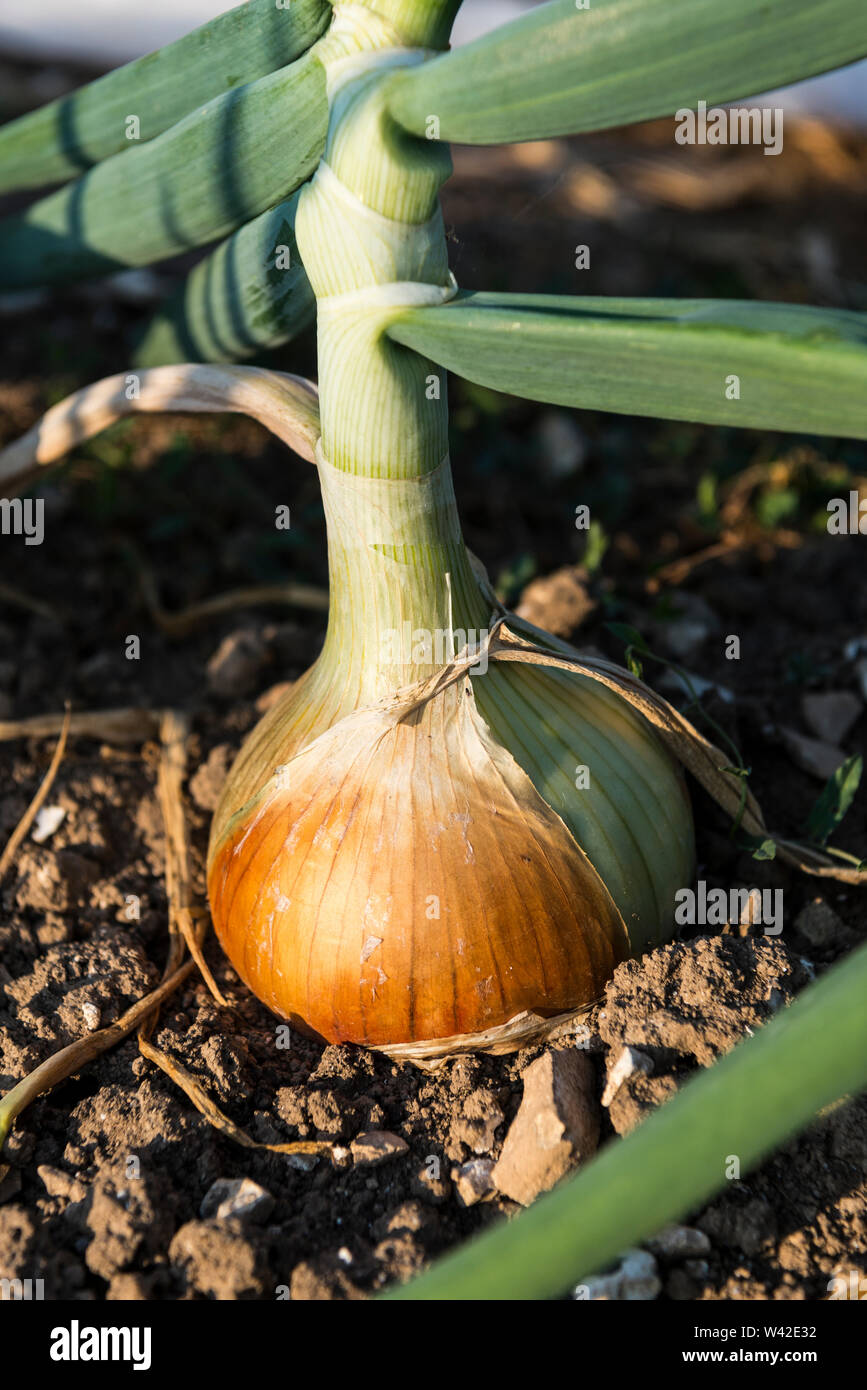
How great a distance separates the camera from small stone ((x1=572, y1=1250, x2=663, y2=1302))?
838 mm

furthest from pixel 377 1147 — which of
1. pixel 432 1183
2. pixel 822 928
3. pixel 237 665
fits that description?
pixel 237 665

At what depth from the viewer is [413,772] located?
0.95 meters

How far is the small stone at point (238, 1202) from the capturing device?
885 mm

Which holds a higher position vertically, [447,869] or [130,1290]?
[447,869]

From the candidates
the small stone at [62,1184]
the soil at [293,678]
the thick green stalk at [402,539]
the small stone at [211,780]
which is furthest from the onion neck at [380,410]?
the small stone at [62,1184]

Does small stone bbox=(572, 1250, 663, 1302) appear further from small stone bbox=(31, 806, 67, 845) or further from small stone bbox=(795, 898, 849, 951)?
small stone bbox=(31, 806, 67, 845)

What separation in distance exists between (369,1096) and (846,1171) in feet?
1.28

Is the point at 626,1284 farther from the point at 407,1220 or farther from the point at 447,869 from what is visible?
the point at 447,869

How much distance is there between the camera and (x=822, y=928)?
3.64 ft

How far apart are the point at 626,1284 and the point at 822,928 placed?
405 millimetres

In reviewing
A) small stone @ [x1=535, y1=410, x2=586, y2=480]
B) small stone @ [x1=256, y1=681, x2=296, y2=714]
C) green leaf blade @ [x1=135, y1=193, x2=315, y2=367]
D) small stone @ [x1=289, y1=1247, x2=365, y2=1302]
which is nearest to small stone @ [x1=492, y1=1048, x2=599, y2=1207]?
small stone @ [x1=289, y1=1247, x2=365, y2=1302]

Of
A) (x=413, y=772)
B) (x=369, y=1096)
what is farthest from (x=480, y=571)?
(x=369, y=1096)

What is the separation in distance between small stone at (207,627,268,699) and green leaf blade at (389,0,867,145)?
0.78m

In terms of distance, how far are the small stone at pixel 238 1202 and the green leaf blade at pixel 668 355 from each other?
0.64 meters
